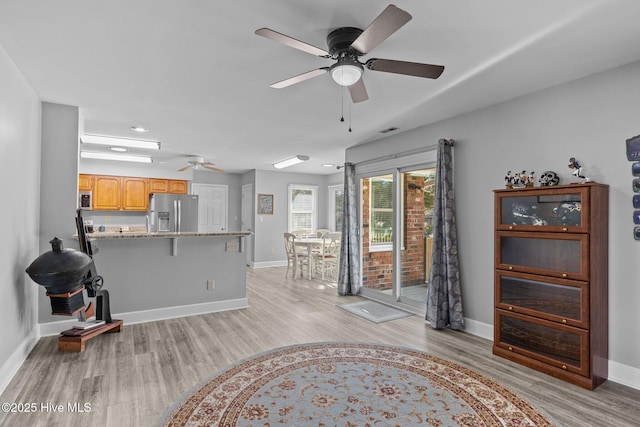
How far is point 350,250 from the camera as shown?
559 cm

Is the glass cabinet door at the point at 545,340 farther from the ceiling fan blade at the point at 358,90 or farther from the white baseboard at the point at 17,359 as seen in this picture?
the white baseboard at the point at 17,359

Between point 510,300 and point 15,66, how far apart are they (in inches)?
189

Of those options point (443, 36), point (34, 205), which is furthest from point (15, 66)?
point (443, 36)

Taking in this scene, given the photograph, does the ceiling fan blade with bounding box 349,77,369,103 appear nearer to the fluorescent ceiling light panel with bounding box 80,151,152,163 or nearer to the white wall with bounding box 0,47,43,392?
the white wall with bounding box 0,47,43,392

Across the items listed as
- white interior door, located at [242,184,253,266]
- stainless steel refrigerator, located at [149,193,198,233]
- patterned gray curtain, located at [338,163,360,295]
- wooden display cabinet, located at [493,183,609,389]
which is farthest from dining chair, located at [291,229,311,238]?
wooden display cabinet, located at [493,183,609,389]

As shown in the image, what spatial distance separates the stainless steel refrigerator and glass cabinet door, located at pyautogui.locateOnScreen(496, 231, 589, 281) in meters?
5.44

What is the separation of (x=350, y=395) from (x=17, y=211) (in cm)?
317

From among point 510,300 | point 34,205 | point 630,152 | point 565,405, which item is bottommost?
point 565,405

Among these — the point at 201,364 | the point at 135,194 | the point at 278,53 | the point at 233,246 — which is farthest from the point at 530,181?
the point at 135,194

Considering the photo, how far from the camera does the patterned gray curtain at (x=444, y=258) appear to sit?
12.7 ft

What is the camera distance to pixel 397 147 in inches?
192

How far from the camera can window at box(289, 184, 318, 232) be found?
895 centimetres

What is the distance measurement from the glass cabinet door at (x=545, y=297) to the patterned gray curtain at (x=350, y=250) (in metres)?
2.59

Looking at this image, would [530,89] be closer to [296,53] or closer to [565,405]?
[296,53]
